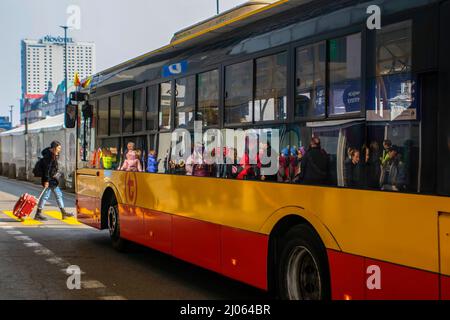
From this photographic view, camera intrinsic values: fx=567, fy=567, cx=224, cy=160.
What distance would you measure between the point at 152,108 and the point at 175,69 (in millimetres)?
785

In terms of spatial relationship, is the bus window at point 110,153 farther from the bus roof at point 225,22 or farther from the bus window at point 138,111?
the bus roof at point 225,22

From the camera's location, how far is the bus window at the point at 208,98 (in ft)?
20.0

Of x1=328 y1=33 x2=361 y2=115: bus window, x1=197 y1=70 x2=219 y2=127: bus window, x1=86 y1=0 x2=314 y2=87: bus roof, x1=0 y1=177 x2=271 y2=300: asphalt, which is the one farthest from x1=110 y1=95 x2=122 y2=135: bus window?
x1=328 y1=33 x2=361 y2=115: bus window

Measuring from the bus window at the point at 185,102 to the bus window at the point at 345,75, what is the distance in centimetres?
247

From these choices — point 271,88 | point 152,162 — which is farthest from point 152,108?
point 271,88

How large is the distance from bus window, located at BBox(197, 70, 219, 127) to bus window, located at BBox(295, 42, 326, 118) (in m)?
1.43

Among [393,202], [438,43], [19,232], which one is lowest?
[19,232]

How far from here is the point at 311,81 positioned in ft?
15.4

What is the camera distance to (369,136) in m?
3.96

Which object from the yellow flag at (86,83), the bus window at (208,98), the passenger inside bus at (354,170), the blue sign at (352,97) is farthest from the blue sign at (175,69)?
→ the yellow flag at (86,83)

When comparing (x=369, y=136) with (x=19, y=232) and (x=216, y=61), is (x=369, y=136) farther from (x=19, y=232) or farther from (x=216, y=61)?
(x=19, y=232)

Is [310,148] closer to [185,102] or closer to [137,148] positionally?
[185,102]
